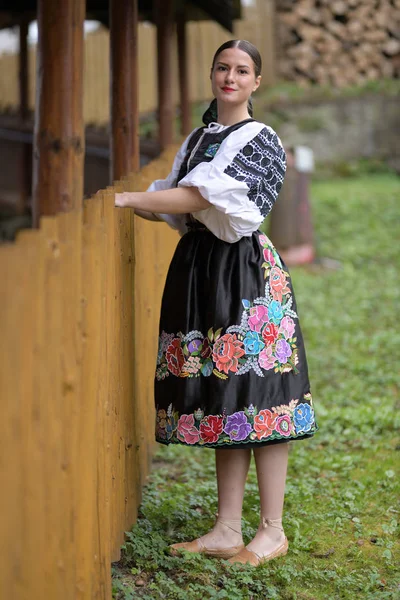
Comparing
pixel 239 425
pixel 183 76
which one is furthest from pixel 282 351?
pixel 183 76

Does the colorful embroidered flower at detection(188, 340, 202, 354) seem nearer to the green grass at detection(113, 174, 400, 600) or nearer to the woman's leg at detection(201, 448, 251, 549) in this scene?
the woman's leg at detection(201, 448, 251, 549)

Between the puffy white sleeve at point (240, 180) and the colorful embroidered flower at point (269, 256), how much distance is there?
111 millimetres

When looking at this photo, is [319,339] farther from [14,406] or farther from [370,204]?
[14,406]

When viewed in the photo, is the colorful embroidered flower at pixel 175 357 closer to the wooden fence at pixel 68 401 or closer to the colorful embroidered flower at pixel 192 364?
the colorful embroidered flower at pixel 192 364

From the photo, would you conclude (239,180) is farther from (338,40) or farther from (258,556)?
(338,40)

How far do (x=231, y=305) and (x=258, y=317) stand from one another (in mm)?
108

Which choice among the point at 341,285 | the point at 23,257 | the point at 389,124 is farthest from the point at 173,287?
the point at 389,124

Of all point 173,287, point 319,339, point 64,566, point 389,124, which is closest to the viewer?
point 64,566

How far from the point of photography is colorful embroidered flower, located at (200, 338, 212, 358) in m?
3.32

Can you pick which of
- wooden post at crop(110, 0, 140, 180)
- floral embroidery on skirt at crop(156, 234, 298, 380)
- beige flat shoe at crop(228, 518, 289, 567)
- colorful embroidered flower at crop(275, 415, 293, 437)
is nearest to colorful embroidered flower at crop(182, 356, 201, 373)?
floral embroidery on skirt at crop(156, 234, 298, 380)

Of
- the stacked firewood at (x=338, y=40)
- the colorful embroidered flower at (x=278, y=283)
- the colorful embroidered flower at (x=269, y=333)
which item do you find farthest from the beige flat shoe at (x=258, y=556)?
the stacked firewood at (x=338, y=40)

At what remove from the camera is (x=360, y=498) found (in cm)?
433

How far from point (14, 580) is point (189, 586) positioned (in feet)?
4.42

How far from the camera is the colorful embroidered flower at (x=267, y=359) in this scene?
10.9ft
